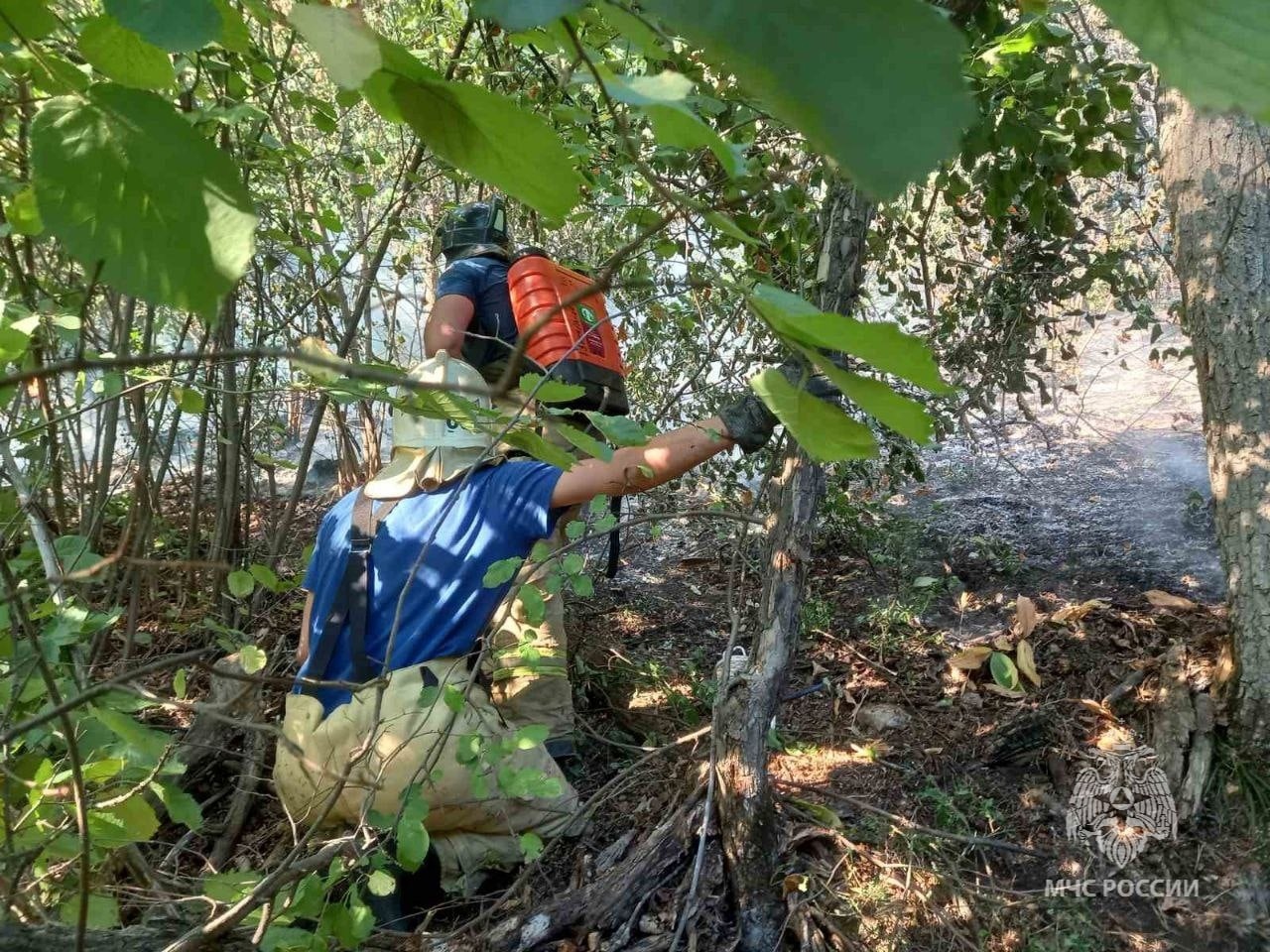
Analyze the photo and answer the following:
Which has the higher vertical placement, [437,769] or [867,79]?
[867,79]

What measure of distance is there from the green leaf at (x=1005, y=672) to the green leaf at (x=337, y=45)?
270 centimetres

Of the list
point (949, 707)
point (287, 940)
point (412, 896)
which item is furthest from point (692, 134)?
point (949, 707)

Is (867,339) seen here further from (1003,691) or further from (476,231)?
(476,231)

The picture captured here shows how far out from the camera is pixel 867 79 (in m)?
0.22

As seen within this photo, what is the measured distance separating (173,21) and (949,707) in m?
2.75

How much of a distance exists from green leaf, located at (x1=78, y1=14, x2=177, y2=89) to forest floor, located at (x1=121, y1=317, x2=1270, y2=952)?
1.74 meters

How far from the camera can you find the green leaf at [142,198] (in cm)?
39

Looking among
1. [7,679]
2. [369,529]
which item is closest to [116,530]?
[369,529]

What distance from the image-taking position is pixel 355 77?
34cm

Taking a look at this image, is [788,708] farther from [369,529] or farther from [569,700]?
[369,529]

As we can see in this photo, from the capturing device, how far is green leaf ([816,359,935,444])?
0.37 m

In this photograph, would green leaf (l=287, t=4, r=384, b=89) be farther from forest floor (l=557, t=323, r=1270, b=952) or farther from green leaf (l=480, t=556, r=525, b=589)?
forest floor (l=557, t=323, r=1270, b=952)

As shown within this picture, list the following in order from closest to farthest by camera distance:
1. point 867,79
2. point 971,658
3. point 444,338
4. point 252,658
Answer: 1. point 867,79
2. point 252,658
3. point 971,658
4. point 444,338

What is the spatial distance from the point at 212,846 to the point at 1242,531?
3.02m
